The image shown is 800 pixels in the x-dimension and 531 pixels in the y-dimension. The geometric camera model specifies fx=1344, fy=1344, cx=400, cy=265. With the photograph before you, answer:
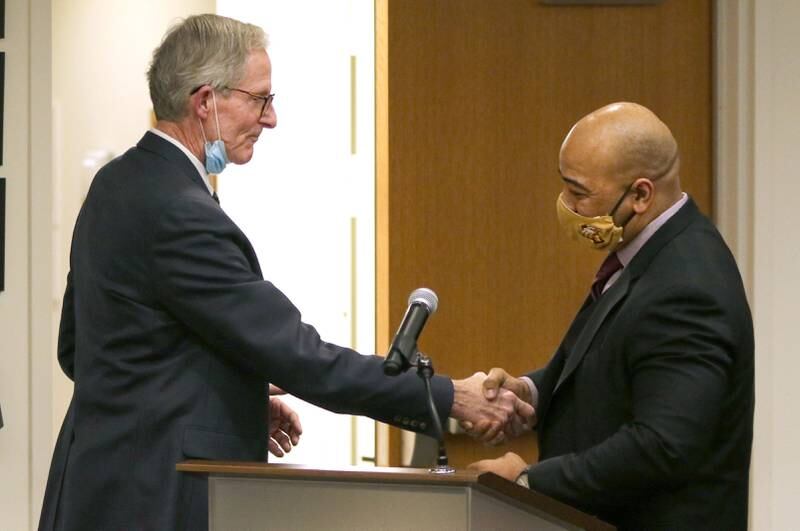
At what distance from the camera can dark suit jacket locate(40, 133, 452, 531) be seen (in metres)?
2.48

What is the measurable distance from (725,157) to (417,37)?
3.40 ft

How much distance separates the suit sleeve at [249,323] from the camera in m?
2.46

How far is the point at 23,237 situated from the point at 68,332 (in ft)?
4.28

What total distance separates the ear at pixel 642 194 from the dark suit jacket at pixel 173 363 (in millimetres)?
515

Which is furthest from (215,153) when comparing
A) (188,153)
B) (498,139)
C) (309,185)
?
(309,185)

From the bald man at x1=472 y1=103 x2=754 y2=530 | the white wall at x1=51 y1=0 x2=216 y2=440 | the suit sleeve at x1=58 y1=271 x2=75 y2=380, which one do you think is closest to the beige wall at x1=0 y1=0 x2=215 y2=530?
the suit sleeve at x1=58 y1=271 x2=75 y2=380

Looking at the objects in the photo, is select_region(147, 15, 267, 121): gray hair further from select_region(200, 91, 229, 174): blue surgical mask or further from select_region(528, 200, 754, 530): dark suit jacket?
select_region(528, 200, 754, 530): dark suit jacket

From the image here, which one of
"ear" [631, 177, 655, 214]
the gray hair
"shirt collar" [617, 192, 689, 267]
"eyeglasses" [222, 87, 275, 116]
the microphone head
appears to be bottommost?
the microphone head

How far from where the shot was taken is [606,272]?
275 cm

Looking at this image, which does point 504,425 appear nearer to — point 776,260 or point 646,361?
point 646,361

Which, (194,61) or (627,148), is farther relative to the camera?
(194,61)

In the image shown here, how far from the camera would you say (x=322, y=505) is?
2.08 meters

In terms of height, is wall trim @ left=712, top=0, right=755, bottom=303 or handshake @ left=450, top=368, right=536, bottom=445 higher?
wall trim @ left=712, top=0, right=755, bottom=303

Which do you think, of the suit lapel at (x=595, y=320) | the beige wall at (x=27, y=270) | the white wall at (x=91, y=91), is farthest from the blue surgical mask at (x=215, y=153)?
the white wall at (x=91, y=91)
